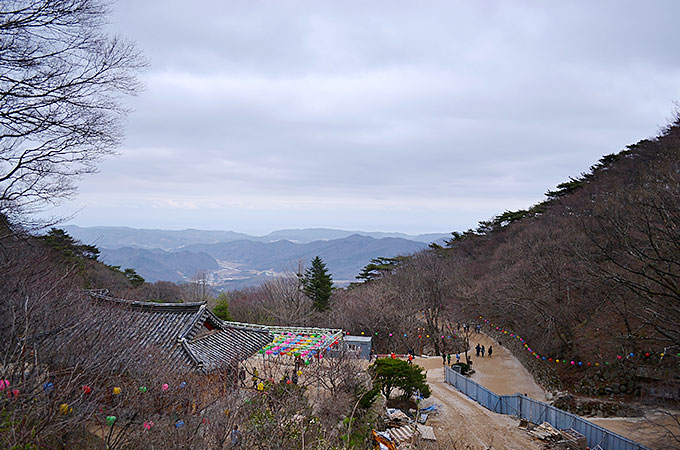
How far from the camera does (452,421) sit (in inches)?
619

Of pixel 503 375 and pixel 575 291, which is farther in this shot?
pixel 503 375

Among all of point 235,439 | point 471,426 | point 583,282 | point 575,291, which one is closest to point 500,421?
point 471,426

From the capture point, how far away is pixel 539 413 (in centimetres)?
1588

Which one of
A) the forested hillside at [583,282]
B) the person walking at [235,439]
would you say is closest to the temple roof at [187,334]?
the person walking at [235,439]

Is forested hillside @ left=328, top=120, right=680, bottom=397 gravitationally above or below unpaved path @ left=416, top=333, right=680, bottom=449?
above

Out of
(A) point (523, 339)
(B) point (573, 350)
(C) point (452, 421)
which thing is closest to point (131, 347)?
(C) point (452, 421)

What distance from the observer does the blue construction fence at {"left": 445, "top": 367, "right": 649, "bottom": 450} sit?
12633mm

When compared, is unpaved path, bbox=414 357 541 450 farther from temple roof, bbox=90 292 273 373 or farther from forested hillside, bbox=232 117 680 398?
temple roof, bbox=90 292 273 373

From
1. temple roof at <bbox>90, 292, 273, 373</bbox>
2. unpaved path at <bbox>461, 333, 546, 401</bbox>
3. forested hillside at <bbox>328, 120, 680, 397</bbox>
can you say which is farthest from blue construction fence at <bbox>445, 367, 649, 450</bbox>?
temple roof at <bbox>90, 292, 273, 373</bbox>

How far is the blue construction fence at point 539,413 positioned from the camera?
1263 cm

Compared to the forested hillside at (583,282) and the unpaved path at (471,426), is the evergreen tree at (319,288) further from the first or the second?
the unpaved path at (471,426)

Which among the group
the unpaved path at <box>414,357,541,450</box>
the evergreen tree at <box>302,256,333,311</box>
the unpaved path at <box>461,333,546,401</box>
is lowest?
the unpaved path at <box>461,333,546,401</box>

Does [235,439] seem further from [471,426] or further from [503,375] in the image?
[503,375]

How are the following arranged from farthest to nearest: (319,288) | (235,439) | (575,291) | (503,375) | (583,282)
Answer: (319,288) → (503,375) → (575,291) → (583,282) → (235,439)
